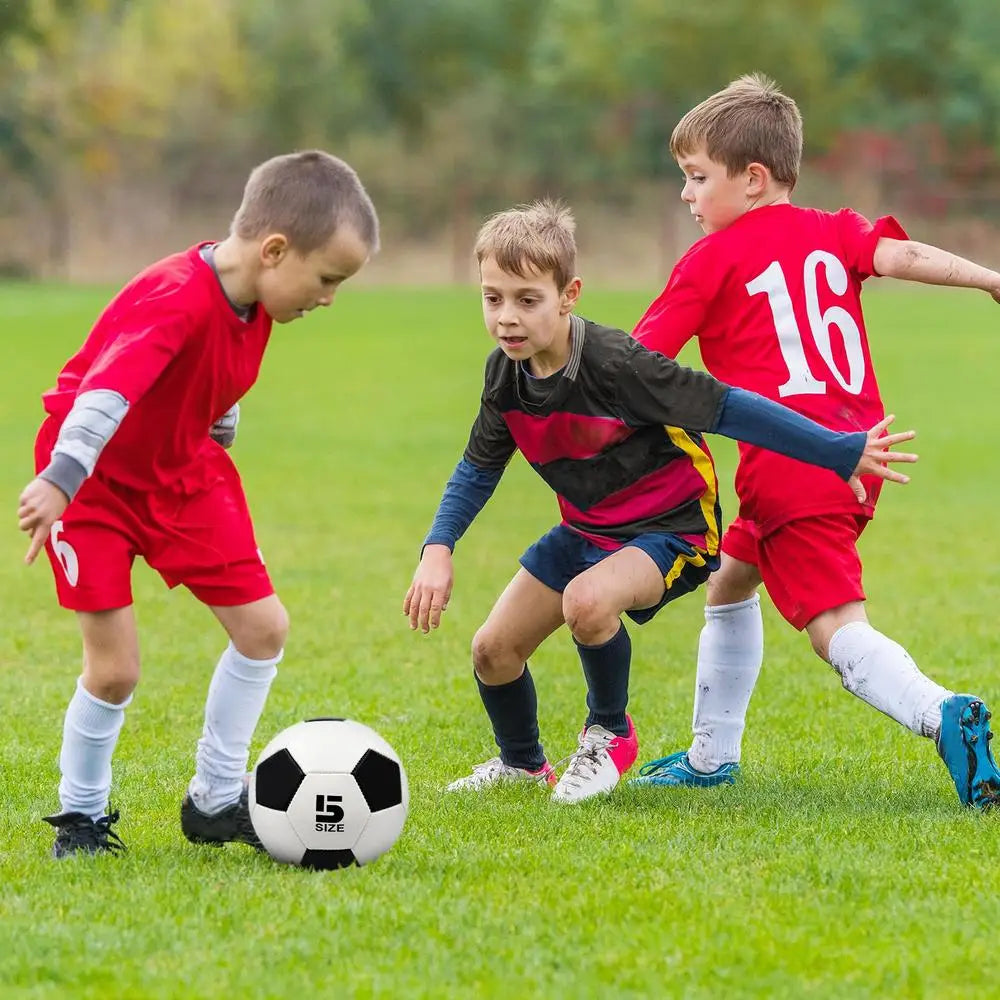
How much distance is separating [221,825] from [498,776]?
102cm

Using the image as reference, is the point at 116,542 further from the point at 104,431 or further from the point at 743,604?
the point at 743,604

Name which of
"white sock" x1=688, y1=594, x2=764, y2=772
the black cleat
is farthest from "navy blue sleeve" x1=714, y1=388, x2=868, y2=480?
the black cleat

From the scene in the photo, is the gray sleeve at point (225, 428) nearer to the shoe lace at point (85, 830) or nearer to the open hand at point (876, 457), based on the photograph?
the shoe lace at point (85, 830)

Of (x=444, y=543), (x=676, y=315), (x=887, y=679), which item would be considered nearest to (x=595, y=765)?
(x=444, y=543)

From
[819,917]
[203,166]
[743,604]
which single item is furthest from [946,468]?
[203,166]

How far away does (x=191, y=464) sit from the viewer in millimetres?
4191

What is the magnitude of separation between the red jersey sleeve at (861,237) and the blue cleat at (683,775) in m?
1.54

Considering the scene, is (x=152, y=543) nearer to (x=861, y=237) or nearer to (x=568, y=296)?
(x=568, y=296)

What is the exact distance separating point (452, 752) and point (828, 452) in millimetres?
1786

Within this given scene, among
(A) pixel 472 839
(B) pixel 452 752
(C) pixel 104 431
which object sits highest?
(C) pixel 104 431

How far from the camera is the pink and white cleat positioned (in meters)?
4.74

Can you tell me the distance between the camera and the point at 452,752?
5449 millimetres

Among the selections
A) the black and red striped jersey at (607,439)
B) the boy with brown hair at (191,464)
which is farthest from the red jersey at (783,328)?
the boy with brown hair at (191,464)

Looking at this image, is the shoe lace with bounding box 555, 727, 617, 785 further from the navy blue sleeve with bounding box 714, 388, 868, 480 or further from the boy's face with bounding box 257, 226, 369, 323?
the boy's face with bounding box 257, 226, 369, 323
